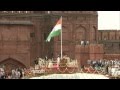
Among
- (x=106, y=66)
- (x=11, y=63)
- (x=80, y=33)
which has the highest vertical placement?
(x=80, y=33)

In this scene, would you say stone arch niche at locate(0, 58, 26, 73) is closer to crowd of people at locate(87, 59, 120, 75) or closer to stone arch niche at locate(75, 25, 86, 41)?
stone arch niche at locate(75, 25, 86, 41)

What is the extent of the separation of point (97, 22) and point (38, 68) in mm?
17888

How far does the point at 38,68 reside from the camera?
2036 cm

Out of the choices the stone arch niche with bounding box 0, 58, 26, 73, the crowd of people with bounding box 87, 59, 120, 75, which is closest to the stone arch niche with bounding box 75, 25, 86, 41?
the stone arch niche with bounding box 0, 58, 26, 73

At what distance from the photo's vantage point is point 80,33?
124ft

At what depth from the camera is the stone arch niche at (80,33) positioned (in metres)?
37.6

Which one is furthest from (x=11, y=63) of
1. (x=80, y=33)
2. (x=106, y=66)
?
(x=106, y=66)

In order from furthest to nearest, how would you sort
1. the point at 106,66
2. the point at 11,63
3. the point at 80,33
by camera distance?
the point at 80,33, the point at 11,63, the point at 106,66

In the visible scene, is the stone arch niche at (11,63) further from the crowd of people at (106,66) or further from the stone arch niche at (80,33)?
the crowd of people at (106,66)

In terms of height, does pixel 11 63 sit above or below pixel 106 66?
below

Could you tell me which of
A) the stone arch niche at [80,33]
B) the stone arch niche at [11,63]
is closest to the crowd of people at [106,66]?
the stone arch niche at [11,63]

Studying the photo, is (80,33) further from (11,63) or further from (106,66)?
(106,66)
